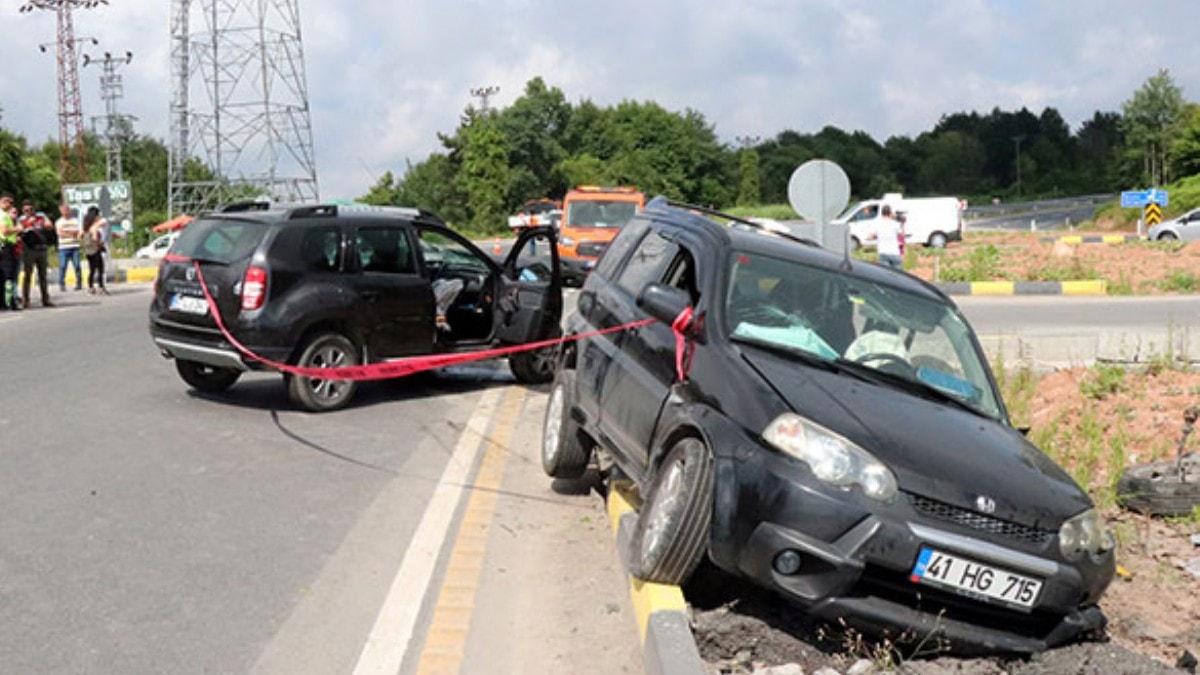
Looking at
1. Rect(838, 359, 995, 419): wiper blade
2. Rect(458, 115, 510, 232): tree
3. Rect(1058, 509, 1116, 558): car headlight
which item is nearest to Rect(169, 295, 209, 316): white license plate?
Rect(838, 359, 995, 419): wiper blade

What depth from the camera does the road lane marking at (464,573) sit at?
16.6ft

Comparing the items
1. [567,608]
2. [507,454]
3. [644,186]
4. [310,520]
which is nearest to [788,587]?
[567,608]

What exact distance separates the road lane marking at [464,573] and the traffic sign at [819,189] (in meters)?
4.84

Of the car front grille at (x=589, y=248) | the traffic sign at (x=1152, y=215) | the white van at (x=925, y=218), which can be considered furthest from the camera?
the traffic sign at (x=1152, y=215)

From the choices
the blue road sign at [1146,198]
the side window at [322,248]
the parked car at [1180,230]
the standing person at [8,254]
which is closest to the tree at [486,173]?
the blue road sign at [1146,198]

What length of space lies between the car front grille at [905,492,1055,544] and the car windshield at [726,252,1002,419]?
1088mm

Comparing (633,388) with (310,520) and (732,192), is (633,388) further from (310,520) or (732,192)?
(732,192)

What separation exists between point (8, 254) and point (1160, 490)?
1815 centimetres

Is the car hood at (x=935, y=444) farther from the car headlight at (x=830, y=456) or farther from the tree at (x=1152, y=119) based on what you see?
the tree at (x=1152, y=119)

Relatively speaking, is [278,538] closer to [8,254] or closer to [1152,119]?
[8,254]

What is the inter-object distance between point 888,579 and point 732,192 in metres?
113

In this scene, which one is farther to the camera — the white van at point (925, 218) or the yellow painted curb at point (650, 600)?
the white van at point (925, 218)

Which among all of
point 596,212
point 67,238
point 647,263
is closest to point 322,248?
point 647,263

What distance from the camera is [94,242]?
24.8 meters
